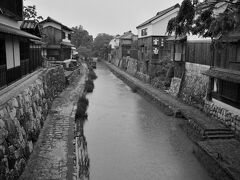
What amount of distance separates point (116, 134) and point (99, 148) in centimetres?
258

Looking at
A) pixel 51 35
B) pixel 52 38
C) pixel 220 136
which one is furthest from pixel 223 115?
pixel 51 35

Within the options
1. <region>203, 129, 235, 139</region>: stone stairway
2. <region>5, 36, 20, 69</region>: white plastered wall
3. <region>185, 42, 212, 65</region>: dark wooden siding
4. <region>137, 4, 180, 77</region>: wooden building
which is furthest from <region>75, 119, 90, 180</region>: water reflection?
<region>137, 4, 180, 77</region>: wooden building

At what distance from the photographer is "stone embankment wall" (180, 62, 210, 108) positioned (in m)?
19.2

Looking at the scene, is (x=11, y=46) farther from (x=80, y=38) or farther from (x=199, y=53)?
(x=80, y=38)

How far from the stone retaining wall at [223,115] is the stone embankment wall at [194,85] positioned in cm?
133

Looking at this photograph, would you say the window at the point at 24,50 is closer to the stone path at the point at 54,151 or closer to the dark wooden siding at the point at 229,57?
the stone path at the point at 54,151

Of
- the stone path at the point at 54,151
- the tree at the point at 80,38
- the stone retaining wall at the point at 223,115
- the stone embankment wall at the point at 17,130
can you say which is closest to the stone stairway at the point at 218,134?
the stone retaining wall at the point at 223,115

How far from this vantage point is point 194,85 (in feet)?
68.8

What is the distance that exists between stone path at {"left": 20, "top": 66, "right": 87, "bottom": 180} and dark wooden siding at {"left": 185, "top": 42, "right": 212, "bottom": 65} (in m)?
10.3

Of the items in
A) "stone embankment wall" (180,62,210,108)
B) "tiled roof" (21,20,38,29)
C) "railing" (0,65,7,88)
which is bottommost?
"stone embankment wall" (180,62,210,108)

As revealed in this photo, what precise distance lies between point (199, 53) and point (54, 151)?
13.7 m

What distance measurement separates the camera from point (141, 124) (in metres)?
18.6

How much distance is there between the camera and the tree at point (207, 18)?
6141 millimetres

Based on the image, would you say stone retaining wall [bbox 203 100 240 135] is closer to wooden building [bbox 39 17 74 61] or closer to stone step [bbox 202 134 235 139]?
stone step [bbox 202 134 235 139]
